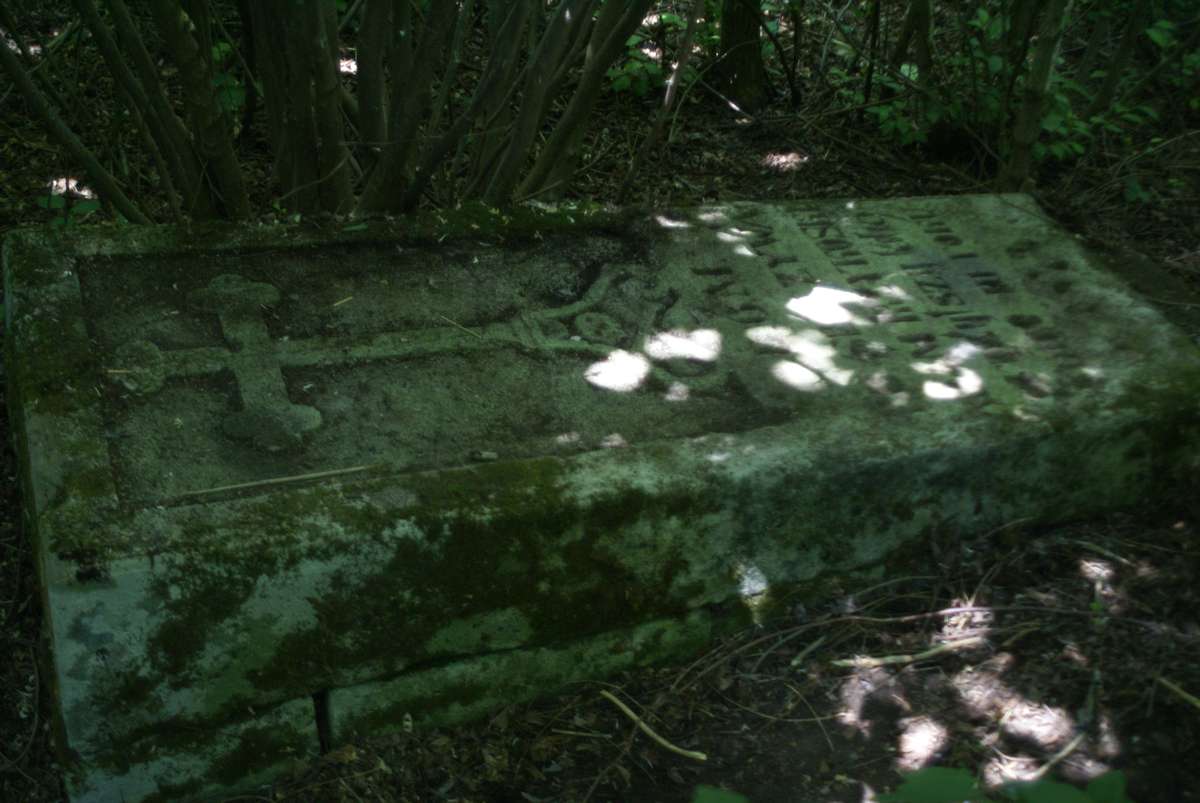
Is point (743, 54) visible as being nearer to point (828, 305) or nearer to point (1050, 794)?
point (828, 305)

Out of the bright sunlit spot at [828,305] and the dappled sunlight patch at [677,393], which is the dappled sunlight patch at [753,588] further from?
the bright sunlit spot at [828,305]

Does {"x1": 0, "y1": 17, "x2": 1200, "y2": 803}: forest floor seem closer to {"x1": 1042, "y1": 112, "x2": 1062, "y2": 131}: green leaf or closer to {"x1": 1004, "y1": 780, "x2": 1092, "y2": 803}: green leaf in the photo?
{"x1": 1004, "y1": 780, "x2": 1092, "y2": 803}: green leaf

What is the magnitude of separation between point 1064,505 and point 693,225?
1.40 m

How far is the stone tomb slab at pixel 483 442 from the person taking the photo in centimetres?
230

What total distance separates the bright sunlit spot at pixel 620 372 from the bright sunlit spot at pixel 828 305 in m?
0.52

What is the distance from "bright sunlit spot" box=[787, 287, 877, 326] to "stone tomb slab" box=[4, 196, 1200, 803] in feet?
0.04

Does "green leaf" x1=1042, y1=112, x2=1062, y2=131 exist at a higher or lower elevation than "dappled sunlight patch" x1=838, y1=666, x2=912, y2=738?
higher

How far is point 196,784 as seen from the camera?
242 cm

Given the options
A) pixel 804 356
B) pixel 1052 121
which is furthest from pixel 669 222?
pixel 1052 121

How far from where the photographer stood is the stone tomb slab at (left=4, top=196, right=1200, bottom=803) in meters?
2.30

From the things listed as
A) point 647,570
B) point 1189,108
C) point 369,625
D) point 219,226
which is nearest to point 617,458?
point 647,570

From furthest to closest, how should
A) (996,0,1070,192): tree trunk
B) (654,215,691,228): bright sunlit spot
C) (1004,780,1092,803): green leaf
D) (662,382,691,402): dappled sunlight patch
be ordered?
A: (996,0,1070,192): tree trunk → (654,215,691,228): bright sunlit spot → (662,382,691,402): dappled sunlight patch → (1004,780,1092,803): green leaf

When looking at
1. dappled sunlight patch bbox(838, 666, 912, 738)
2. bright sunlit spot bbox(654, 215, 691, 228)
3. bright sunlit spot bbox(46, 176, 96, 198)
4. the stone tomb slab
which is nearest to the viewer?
the stone tomb slab

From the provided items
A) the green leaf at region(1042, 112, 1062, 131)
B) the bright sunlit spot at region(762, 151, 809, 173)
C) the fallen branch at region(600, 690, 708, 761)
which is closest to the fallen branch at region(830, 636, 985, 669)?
the fallen branch at region(600, 690, 708, 761)
